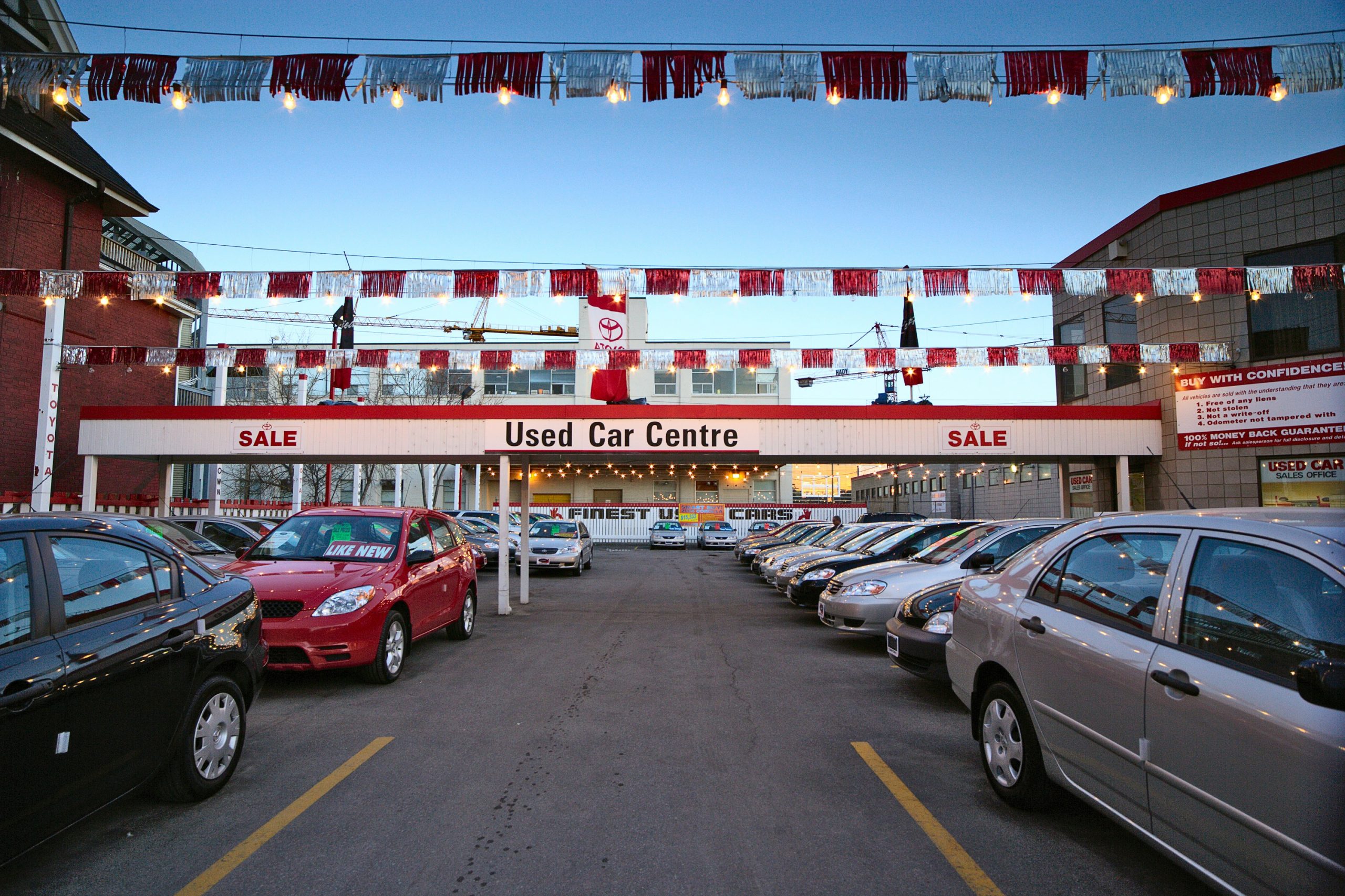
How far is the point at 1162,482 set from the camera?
16812mm

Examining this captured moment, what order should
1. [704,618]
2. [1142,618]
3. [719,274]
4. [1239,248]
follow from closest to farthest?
1. [1142,618]
2. [719,274]
3. [704,618]
4. [1239,248]

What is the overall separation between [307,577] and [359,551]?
2.60 feet

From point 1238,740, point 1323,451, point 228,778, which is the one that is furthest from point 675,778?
→ point 1323,451

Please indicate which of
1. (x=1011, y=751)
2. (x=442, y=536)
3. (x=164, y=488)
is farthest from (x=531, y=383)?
(x=1011, y=751)

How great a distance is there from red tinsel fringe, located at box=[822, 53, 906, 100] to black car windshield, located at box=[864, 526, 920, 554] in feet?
21.0

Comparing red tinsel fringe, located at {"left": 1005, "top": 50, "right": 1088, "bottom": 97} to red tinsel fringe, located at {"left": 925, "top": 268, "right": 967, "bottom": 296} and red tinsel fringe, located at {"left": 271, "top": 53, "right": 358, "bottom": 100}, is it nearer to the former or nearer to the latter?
red tinsel fringe, located at {"left": 925, "top": 268, "right": 967, "bottom": 296}

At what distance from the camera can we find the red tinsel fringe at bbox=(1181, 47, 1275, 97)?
762cm

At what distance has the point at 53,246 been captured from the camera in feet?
60.3

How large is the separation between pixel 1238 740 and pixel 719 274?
30.1ft

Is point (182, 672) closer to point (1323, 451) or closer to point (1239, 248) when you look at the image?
point (1323, 451)

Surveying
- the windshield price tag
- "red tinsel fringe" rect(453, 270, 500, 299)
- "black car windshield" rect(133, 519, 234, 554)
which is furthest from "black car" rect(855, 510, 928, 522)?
"black car windshield" rect(133, 519, 234, 554)

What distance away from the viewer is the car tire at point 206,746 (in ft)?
13.3

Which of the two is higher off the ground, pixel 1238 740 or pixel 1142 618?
pixel 1142 618

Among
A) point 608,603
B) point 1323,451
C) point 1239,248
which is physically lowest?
point 608,603
